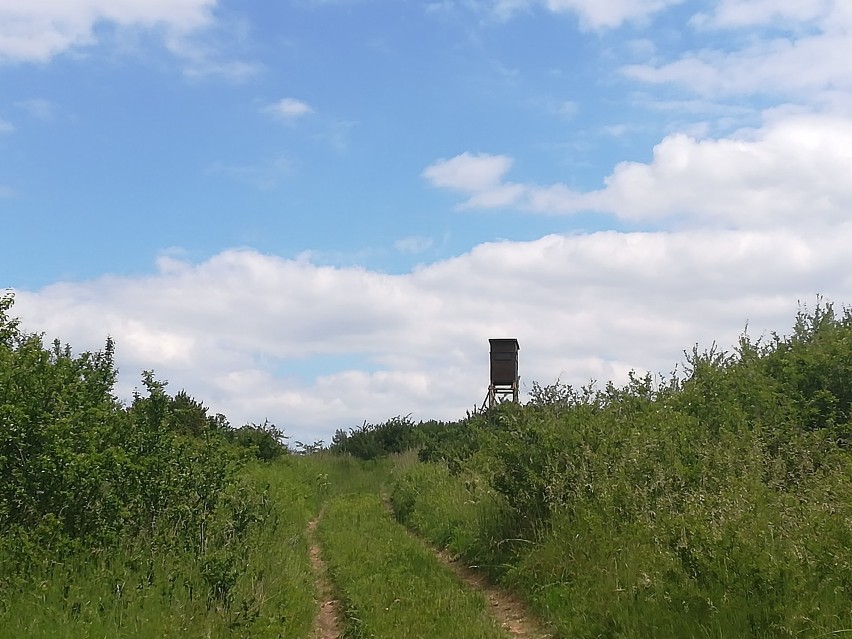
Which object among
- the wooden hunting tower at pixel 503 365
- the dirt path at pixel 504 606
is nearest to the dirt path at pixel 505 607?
the dirt path at pixel 504 606

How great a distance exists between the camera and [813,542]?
6539mm

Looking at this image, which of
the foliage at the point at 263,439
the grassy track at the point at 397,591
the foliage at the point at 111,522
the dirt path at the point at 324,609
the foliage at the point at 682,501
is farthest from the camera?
the foliage at the point at 263,439

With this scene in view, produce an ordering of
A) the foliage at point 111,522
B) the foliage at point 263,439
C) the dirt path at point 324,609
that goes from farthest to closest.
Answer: the foliage at point 263,439, the dirt path at point 324,609, the foliage at point 111,522

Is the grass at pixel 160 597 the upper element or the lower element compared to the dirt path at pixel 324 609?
upper

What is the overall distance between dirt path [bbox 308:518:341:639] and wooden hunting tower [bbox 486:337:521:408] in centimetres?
1800

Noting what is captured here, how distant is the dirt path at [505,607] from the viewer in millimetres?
8828

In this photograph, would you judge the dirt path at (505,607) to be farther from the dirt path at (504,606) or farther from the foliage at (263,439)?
the foliage at (263,439)

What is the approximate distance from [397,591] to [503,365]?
2152 cm

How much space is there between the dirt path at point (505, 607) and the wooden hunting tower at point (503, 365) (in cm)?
1853

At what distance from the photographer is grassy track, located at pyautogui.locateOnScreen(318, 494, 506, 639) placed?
8.35 metres

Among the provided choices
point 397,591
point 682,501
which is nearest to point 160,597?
point 397,591

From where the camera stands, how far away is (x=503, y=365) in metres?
31.2

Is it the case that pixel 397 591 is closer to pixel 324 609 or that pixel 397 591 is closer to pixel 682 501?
pixel 324 609

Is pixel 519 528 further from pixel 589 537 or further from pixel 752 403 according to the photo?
pixel 752 403
